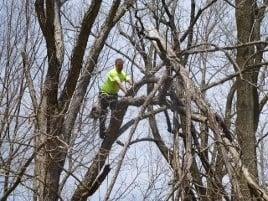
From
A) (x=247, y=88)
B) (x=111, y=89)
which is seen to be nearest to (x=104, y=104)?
(x=111, y=89)

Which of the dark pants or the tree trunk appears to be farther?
the tree trunk

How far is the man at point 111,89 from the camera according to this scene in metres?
9.30

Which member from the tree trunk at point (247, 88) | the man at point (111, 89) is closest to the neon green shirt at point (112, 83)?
the man at point (111, 89)

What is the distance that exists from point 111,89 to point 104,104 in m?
0.42

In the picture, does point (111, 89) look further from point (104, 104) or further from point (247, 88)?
point (247, 88)

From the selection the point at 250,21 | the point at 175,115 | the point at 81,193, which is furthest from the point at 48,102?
the point at 250,21

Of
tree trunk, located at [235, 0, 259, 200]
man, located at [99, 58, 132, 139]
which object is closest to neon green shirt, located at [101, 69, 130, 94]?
man, located at [99, 58, 132, 139]

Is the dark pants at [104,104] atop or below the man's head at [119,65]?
below

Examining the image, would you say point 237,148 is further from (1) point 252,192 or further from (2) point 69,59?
(2) point 69,59

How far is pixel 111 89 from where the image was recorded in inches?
384

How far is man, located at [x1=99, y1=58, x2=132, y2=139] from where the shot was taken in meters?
9.30

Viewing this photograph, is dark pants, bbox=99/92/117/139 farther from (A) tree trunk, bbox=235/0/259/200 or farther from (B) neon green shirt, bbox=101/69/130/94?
(A) tree trunk, bbox=235/0/259/200

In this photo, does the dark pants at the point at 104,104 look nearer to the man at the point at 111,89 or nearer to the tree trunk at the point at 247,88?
the man at the point at 111,89

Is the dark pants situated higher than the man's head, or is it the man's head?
the man's head
